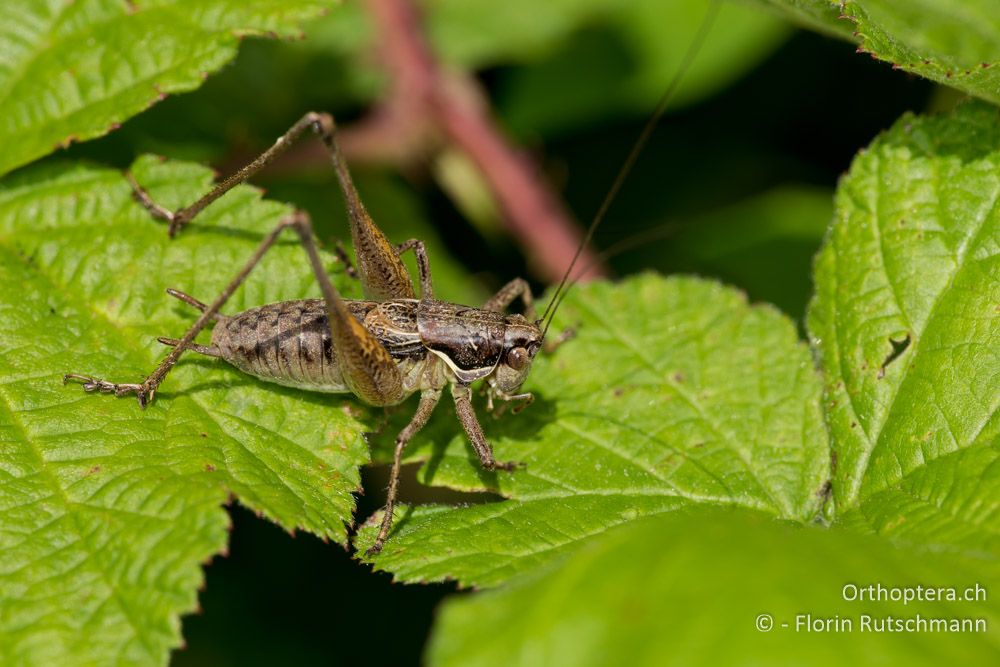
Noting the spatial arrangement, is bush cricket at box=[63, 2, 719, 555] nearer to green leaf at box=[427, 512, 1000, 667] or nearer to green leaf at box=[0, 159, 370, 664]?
green leaf at box=[0, 159, 370, 664]

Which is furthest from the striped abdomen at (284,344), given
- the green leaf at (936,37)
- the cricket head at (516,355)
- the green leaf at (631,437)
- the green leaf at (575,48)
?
the green leaf at (575,48)

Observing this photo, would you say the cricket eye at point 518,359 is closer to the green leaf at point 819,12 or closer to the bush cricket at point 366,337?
the bush cricket at point 366,337

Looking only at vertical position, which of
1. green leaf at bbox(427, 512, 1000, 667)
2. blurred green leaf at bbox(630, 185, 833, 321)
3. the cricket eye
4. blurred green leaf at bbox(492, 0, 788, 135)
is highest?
blurred green leaf at bbox(492, 0, 788, 135)

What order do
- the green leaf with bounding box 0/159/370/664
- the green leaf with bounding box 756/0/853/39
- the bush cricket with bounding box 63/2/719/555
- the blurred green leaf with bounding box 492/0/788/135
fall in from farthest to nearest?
1. the blurred green leaf with bounding box 492/0/788/135
2. the bush cricket with bounding box 63/2/719/555
3. the green leaf with bounding box 756/0/853/39
4. the green leaf with bounding box 0/159/370/664

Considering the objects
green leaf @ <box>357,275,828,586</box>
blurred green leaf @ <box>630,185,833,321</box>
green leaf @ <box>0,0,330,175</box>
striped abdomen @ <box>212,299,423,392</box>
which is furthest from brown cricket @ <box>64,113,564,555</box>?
blurred green leaf @ <box>630,185,833,321</box>

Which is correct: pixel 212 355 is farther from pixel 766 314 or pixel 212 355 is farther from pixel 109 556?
pixel 766 314

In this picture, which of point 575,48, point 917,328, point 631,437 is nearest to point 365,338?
point 631,437

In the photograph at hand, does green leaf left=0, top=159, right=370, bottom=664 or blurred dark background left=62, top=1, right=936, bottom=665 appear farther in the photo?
blurred dark background left=62, top=1, right=936, bottom=665

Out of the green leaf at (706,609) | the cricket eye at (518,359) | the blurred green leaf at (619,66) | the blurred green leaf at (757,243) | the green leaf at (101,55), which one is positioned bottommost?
the green leaf at (706,609)
